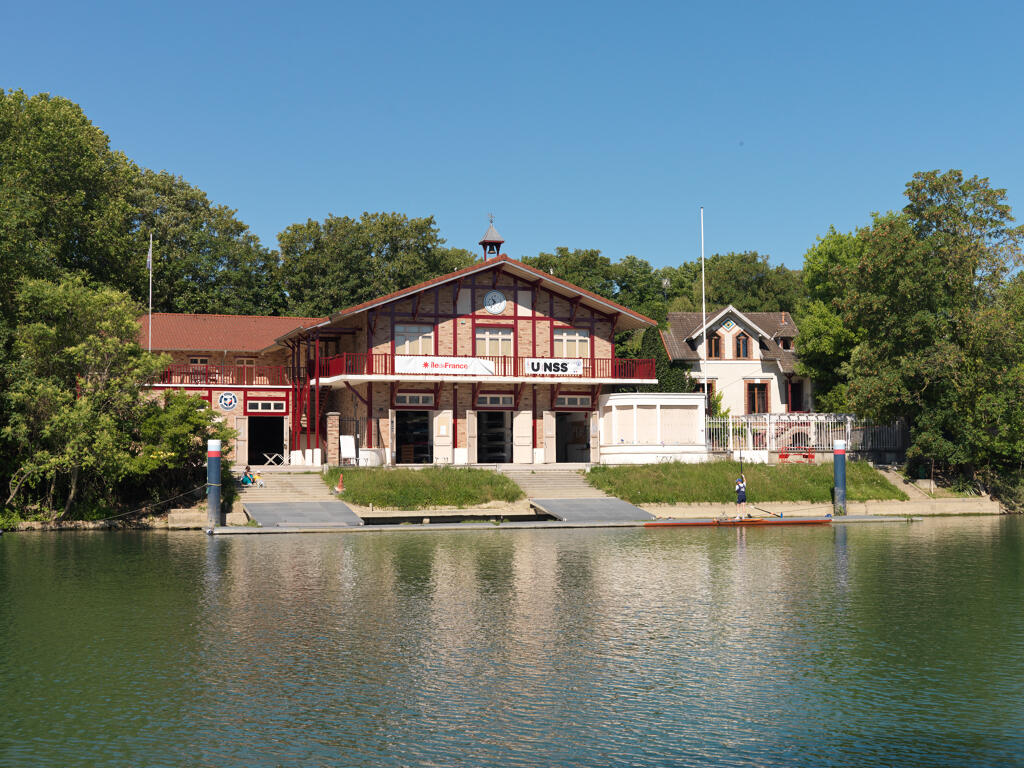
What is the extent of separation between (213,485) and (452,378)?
46.9 feet

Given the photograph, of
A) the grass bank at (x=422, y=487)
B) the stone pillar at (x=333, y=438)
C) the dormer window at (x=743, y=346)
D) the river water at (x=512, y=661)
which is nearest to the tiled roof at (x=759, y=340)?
the dormer window at (x=743, y=346)

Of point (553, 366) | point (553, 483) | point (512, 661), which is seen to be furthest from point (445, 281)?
point (512, 661)

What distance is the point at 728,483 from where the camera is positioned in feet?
139

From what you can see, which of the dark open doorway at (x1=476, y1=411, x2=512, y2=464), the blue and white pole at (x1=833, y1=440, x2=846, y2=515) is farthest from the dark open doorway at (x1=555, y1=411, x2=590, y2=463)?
the blue and white pole at (x1=833, y1=440, x2=846, y2=515)

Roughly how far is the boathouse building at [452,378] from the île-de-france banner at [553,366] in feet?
0.16

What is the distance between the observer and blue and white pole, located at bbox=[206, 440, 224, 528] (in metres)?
34.3

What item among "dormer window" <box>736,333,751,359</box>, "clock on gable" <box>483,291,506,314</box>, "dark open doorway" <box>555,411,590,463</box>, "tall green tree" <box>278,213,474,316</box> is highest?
"tall green tree" <box>278,213,474,316</box>

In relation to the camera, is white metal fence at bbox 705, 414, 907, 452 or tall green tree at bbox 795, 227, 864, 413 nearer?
white metal fence at bbox 705, 414, 907, 452

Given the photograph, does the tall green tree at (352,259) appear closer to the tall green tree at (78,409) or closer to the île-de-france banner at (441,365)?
the île-de-france banner at (441,365)

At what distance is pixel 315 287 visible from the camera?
2854 inches

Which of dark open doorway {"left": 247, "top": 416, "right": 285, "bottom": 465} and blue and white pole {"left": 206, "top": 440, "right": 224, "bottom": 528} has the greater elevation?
dark open doorway {"left": 247, "top": 416, "right": 285, "bottom": 465}

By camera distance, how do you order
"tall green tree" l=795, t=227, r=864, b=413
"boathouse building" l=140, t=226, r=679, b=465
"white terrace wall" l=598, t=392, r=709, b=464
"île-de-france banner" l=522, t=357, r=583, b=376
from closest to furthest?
"boathouse building" l=140, t=226, r=679, b=465 < "white terrace wall" l=598, t=392, r=709, b=464 < "île-de-france banner" l=522, t=357, r=583, b=376 < "tall green tree" l=795, t=227, r=864, b=413

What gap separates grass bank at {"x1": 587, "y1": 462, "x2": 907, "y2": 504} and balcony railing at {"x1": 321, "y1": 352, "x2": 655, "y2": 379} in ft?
18.8

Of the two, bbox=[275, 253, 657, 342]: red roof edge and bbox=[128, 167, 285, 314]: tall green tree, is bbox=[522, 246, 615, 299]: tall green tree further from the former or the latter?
Answer: bbox=[275, 253, 657, 342]: red roof edge
